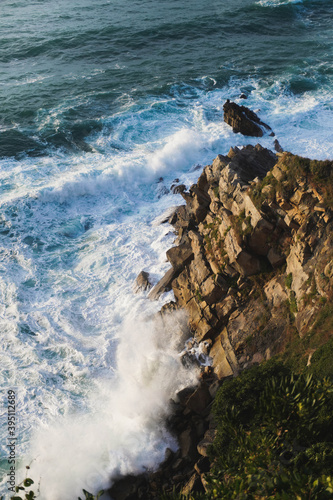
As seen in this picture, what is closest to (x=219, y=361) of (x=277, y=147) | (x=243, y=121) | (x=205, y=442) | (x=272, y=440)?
(x=205, y=442)

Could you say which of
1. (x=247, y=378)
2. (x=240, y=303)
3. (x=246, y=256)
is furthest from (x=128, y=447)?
(x=246, y=256)

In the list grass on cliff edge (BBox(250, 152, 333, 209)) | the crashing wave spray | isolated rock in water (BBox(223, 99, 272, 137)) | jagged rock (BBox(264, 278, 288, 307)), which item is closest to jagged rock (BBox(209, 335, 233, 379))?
the crashing wave spray

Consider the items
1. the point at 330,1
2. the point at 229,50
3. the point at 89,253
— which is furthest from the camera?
the point at 330,1

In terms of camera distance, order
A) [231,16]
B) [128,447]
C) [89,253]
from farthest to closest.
Result: [231,16]
[89,253]
[128,447]

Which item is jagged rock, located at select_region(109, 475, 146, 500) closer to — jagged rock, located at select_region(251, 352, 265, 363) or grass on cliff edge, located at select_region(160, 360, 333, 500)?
grass on cliff edge, located at select_region(160, 360, 333, 500)

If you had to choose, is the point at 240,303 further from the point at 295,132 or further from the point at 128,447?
the point at 295,132

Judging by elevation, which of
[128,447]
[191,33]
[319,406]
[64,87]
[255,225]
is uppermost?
[191,33]

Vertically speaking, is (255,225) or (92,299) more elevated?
(255,225)

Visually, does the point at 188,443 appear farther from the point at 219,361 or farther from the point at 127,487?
the point at 219,361
